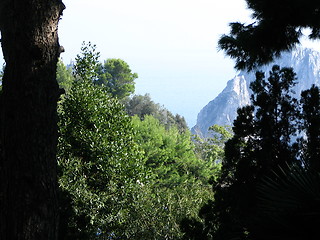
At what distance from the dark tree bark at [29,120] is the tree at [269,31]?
8.79ft

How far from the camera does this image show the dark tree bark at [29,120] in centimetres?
336

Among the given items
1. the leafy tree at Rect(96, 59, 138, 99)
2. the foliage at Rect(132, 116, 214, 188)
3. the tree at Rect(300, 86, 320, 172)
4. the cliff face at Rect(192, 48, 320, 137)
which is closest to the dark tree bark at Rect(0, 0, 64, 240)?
the tree at Rect(300, 86, 320, 172)

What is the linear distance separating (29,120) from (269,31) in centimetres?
339

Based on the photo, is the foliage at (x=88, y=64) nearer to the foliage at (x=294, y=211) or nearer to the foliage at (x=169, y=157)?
the foliage at (x=294, y=211)

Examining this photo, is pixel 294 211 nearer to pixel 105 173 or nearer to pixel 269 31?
pixel 269 31

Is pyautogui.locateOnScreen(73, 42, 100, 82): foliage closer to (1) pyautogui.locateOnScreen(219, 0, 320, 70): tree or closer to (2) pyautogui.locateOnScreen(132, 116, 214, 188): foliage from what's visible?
(1) pyautogui.locateOnScreen(219, 0, 320, 70): tree

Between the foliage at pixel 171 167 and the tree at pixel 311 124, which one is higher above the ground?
the foliage at pixel 171 167

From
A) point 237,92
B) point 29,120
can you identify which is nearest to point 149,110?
point 29,120

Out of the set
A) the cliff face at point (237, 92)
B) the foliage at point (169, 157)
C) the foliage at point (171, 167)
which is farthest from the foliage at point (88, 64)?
the cliff face at point (237, 92)

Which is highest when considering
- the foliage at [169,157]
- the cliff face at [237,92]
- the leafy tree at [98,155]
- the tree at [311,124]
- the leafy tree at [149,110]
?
the cliff face at [237,92]

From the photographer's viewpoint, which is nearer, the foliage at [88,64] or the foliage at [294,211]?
the foliage at [294,211]

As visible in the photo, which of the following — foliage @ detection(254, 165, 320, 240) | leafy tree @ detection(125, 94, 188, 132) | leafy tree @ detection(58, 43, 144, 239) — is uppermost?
leafy tree @ detection(125, 94, 188, 132)

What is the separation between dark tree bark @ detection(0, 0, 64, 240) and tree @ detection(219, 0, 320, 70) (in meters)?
2.68

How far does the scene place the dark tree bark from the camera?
11.0 feet
